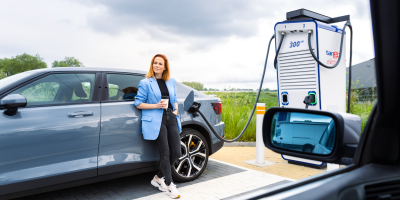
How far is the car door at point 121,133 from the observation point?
3.46 m

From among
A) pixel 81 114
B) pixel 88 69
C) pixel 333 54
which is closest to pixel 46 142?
pixel 81 114

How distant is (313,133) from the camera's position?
120 cm

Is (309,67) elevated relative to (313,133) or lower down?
elevated

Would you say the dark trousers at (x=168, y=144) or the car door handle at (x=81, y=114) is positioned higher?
the car door handle at (x=81, y=114)

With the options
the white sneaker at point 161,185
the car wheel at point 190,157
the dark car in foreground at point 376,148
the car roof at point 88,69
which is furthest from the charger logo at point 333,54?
the dark car in foreground at point 376,148

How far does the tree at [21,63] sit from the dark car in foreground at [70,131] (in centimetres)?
6635

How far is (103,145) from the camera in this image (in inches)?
134

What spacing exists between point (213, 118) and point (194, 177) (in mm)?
929

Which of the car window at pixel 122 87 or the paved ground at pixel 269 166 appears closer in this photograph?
the car window at pixel 122 87

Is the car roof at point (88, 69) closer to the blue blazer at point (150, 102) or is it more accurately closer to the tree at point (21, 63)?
the blue blazer at point (150, 102)

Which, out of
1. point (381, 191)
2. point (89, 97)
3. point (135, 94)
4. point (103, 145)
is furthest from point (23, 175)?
point (381, 191)

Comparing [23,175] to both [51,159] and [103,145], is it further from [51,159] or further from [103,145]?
[103,145]

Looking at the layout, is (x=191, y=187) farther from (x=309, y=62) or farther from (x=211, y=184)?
(x=309, y=62)

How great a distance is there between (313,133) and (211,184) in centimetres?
317
